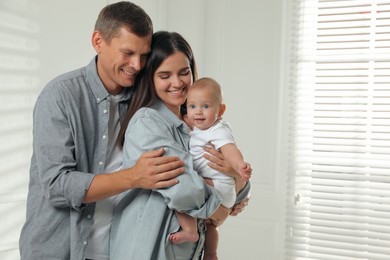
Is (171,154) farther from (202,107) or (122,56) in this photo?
(122,56)

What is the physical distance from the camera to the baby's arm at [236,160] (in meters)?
1.73

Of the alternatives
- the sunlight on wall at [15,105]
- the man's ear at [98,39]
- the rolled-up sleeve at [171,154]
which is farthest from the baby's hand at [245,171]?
the sunlight on wall at [15,105]

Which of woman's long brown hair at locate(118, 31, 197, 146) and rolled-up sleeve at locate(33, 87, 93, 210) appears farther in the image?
woman's long brown hair at locate(118, 31, 197, 146)

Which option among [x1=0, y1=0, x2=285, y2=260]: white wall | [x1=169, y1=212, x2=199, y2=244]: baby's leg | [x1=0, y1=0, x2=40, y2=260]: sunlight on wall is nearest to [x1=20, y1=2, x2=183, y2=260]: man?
[x1=169, y1=212, x2=199, y2=244]: baby's leg

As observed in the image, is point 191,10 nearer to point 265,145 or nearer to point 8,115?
point 265,145

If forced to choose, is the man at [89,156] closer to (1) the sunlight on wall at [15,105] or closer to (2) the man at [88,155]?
(2) the man at [88,155]

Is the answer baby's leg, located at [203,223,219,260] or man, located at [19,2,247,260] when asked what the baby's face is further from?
baby's leg, located at [203,223,219,260]

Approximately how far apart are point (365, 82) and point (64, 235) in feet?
7.71

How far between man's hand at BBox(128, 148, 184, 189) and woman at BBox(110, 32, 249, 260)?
34mm

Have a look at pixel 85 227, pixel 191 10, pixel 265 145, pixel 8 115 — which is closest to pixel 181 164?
pixel 85 227

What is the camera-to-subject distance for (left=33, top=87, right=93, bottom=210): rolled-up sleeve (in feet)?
5.52

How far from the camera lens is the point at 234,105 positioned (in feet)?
12.0

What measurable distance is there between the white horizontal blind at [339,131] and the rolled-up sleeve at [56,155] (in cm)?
212

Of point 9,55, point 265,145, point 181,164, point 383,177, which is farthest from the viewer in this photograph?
point 265,145
